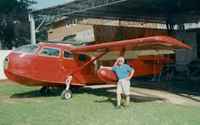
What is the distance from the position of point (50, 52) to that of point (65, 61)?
2.57 feet

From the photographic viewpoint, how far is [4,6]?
1400 inches

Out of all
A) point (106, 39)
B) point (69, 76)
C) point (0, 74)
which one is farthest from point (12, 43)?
point (69, 76)

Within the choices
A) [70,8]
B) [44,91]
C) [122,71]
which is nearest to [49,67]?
[44,91]

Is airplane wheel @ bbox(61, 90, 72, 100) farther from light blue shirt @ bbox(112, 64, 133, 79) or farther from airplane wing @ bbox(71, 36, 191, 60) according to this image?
light blue shirt @ bbox(112, 64, 133, 79)

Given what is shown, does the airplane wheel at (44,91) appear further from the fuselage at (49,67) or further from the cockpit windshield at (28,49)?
the cockpit windshield at (28,49)

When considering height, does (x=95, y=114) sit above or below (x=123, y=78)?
below

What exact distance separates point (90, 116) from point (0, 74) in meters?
14.1

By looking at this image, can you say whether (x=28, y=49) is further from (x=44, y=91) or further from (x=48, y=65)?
(x=44, y=91)

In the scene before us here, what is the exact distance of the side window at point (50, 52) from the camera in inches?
402

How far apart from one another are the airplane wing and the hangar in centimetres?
373

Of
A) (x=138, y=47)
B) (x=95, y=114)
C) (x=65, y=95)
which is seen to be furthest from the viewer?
(x=65, y=95)

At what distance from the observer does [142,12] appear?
17500 millimetres

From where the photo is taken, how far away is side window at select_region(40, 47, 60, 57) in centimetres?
1021

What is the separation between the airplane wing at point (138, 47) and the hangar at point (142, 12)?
3.73 meters
